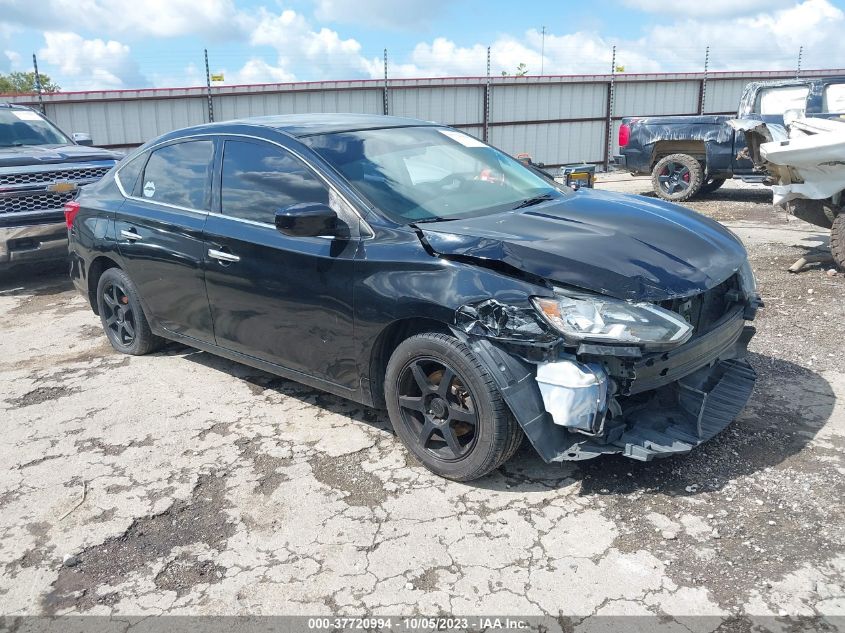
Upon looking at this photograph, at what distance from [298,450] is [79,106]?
13.2 m

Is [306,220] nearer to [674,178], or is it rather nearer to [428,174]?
[428,174]

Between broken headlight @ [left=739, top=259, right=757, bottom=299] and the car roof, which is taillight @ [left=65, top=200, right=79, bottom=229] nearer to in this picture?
the car roof

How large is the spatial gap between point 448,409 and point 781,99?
10415 millimetres

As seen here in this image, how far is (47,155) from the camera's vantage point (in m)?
7.82

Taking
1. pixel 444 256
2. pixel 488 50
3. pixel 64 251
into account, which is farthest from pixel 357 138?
pixel 488 50

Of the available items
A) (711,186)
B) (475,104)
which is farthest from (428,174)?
(475,104)

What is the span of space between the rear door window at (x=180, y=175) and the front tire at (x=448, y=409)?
5.77 feet

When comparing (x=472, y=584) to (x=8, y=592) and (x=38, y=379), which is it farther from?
(x=38, y=379)

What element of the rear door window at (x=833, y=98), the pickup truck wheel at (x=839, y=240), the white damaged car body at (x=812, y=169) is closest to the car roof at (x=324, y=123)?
the white damaged car body at (x=812, y=169)

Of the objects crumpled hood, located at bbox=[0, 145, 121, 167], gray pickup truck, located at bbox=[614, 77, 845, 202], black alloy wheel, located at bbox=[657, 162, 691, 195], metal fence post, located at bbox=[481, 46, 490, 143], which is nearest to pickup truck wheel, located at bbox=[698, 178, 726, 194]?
gray pickup truck, located at bbox=[614, 77, 845, 202]

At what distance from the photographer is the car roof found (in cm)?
404

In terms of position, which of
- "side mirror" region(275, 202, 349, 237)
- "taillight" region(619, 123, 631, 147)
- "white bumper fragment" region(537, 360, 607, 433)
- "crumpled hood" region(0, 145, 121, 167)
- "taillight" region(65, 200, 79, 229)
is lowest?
"white bumper fragment" region(537, 360, 607, 433)

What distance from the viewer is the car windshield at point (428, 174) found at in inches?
143

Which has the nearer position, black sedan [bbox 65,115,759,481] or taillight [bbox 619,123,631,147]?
black sedan [bbox 65,115,759,481]
